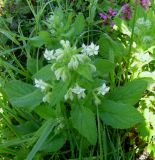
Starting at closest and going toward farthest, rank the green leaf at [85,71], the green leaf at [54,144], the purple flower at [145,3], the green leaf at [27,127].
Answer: the green leaf at [85,71] → the green leaf at [54,144] → the green leaf at [27,127] → the purple flower at [145,3]

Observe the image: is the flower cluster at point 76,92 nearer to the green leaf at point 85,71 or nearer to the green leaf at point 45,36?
the green leaf at point 85,71

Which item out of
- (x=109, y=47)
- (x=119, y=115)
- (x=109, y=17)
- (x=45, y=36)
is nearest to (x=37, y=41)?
(x=45, y=36)

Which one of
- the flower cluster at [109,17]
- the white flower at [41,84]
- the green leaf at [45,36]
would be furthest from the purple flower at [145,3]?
the white flower at [41,84]

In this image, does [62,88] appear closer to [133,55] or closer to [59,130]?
[59,130]

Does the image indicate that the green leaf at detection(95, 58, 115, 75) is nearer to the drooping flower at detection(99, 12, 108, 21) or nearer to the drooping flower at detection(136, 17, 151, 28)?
the drooping flower at detection(136, 17, 151, 28)

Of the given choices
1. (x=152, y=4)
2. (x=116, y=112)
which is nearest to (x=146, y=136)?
(x=116, y=112)

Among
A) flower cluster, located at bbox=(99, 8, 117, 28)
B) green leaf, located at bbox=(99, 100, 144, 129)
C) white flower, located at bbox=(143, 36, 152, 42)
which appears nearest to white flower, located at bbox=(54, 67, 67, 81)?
green leaf, located at bbox=(99, 100, 144, 129)
